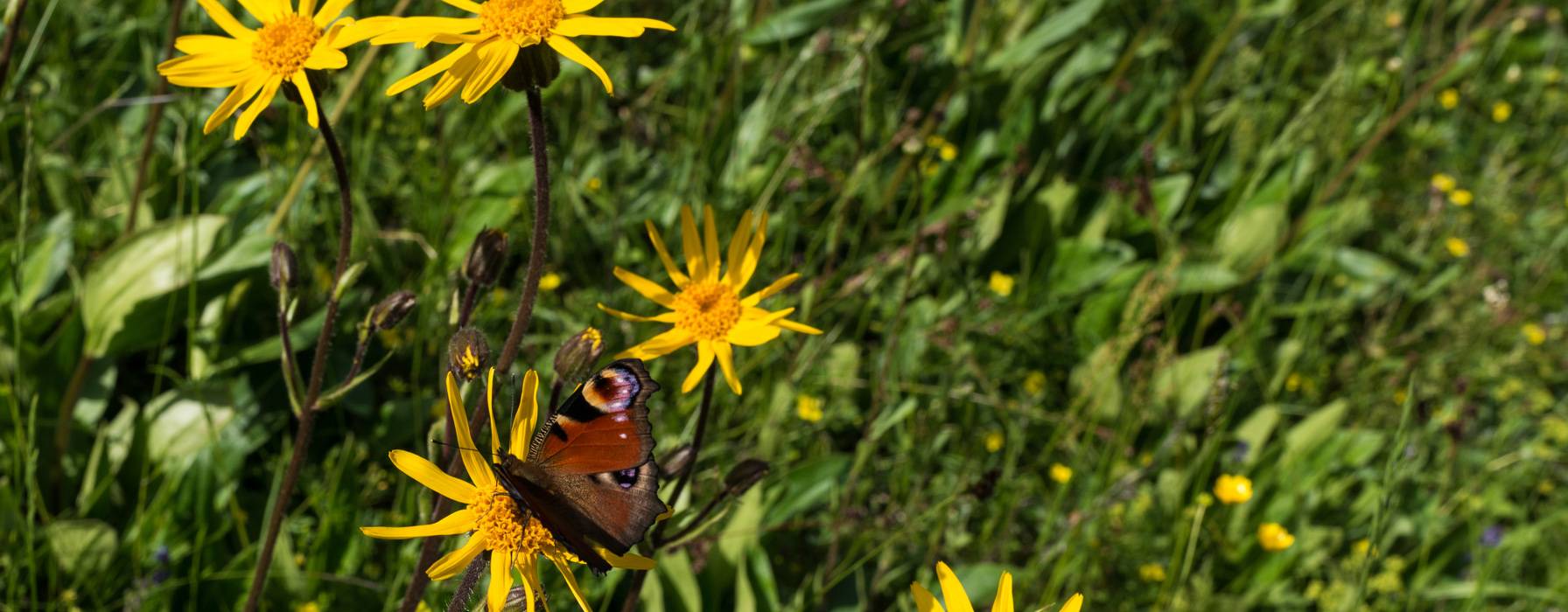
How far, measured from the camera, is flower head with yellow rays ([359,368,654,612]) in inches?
62.3

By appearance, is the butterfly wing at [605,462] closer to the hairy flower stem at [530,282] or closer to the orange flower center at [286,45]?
the hairy flower stem at [530,282]

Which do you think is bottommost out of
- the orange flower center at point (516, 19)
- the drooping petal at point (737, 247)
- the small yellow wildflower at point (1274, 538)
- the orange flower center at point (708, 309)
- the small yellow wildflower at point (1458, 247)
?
the small yellow wildflower at point (1458, 247)

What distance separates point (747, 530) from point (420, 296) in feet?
3.45

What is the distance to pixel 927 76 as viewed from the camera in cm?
437

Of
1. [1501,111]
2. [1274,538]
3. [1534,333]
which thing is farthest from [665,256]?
[1501,111]

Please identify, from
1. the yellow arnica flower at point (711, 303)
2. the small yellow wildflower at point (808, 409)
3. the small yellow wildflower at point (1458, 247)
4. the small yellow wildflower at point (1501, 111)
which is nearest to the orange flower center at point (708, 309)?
the yellow arnica flower at point (711, 303)

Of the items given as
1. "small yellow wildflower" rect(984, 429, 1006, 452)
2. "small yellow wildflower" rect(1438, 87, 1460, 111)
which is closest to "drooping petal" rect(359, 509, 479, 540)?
"small yellow wildflower" rect(984, 429, 1006, 452)

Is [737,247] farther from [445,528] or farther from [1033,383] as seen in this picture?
[1033,383]

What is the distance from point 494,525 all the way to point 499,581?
78 mm

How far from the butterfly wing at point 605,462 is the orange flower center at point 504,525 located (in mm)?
123

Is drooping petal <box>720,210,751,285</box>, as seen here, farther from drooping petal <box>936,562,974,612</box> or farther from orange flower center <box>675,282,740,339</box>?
drooping petal <box>936,562,974,612</box>

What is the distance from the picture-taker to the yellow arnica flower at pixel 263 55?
1.76 metres

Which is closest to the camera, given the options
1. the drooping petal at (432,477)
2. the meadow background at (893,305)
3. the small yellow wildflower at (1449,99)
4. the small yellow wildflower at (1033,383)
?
the drooping petal at (432,477)

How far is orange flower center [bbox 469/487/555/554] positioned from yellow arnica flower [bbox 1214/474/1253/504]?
7.73 ft
